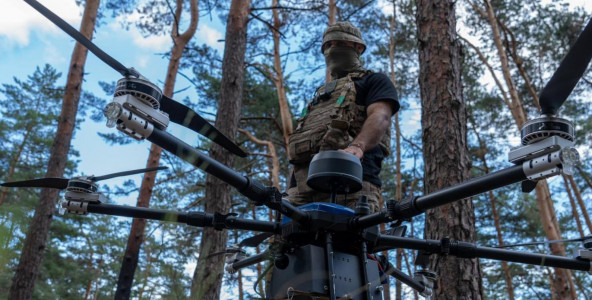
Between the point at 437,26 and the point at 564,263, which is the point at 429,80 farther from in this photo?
the point at 564,263

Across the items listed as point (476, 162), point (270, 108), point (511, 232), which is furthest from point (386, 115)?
point (511, 232)

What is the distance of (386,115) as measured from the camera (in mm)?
2637

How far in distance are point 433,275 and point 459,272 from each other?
56.5 inches

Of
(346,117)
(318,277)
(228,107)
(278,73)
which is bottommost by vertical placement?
(318,277)

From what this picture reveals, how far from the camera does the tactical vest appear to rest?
275 cm

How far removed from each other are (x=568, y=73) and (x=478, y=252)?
2.80 feet

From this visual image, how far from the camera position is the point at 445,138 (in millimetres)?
4352

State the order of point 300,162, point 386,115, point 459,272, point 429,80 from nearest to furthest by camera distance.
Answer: point 386,115 < point 300,162 < point 459,272 < point 429,80

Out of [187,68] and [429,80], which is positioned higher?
[187,68]

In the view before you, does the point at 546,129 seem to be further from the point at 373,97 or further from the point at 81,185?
the point at 373,97

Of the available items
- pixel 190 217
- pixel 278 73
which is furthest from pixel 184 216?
pixel 278 73

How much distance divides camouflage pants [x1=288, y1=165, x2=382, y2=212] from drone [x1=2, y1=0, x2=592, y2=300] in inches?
24.2

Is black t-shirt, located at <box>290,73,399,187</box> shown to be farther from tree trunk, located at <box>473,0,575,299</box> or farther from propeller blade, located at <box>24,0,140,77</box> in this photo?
tree trunk, located at <box>473,0,575,299</box>

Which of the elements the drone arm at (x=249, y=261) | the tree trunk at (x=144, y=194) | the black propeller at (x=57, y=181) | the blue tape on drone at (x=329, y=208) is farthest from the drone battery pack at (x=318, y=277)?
the tree trunk at (x=144, y=194)
